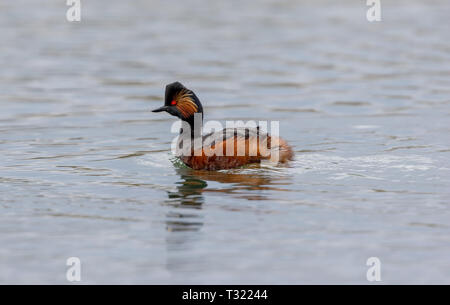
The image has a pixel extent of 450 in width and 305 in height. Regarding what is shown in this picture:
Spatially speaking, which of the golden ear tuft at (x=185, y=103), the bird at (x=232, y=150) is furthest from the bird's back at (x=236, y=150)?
the golden ear tuft at (x=185, y=103)

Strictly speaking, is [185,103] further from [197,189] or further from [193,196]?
[193,196]

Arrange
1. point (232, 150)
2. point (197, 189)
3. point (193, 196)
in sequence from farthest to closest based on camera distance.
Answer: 1. point (232, 150)
2. point (197, 189)
3. point (193, 196)

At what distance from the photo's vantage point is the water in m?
8.23

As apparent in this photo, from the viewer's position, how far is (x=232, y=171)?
38.6 ft

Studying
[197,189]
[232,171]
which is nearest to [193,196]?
[197,189]

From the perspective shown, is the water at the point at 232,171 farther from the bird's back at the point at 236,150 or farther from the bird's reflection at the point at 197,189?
the bird's back at the point at 236,150

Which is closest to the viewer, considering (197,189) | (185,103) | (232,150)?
(197,189)

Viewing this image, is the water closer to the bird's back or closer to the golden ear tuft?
the bird's back

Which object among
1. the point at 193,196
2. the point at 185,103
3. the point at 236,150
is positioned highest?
the point at 185,103

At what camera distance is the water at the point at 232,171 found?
8.23 m

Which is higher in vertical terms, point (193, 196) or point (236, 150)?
point (236, 150)

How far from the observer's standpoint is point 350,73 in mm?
21531

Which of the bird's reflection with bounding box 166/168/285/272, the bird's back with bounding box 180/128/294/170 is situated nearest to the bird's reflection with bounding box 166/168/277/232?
the bird's reflection with bounding box 166/168/285/272
